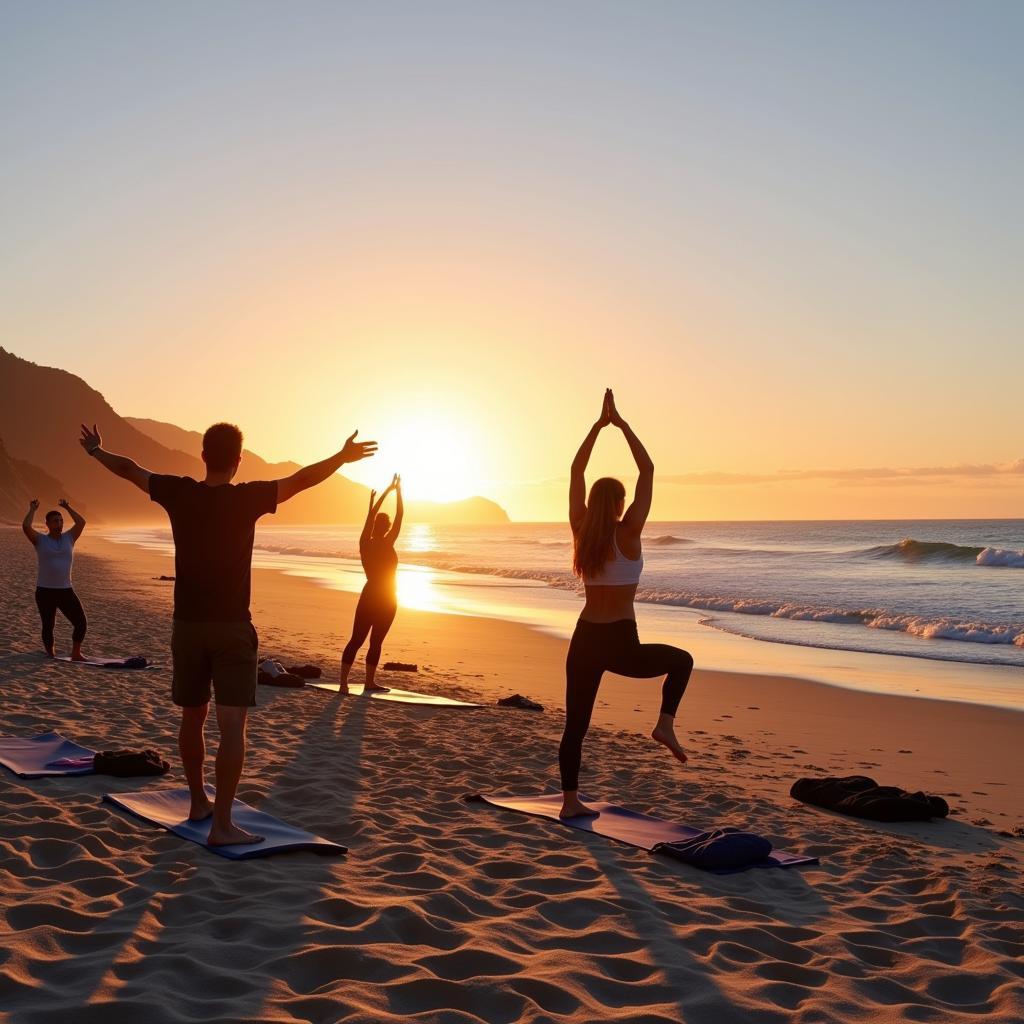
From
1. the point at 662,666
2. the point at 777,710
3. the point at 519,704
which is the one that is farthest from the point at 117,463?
the point at 777,710

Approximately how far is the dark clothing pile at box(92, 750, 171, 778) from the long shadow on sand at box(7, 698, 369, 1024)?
128 centimetres

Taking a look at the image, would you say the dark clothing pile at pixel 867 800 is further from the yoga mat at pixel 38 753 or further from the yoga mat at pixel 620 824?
the yoga mat at pixel 38 753

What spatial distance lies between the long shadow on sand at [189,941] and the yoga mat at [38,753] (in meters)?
1.41

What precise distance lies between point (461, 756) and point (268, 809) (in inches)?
83.1

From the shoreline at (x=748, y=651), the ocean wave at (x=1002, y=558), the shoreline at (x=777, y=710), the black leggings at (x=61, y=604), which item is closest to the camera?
the shoreline at (x=777, y=710)

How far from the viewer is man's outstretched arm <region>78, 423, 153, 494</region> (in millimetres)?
4719

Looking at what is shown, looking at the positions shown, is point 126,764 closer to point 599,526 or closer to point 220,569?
point 220,569

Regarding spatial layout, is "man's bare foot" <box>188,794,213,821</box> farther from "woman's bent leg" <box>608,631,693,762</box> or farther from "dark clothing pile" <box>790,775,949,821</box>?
"dark clothing pile" <box>790,775,949,821</box>

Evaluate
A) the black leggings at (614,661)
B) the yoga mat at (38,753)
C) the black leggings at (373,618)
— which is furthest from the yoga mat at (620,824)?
the black leggings at (373,618)

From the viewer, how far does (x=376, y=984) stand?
3.39 metres

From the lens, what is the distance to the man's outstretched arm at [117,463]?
4.72 m

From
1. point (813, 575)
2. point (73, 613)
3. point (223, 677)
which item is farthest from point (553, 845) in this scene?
point (813, 575)

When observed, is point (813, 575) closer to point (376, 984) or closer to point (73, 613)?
point (73, 613)

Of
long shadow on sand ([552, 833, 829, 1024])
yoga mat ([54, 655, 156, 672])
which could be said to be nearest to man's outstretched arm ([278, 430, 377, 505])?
long shadow on sand ([552, 833, 829, 1024])
